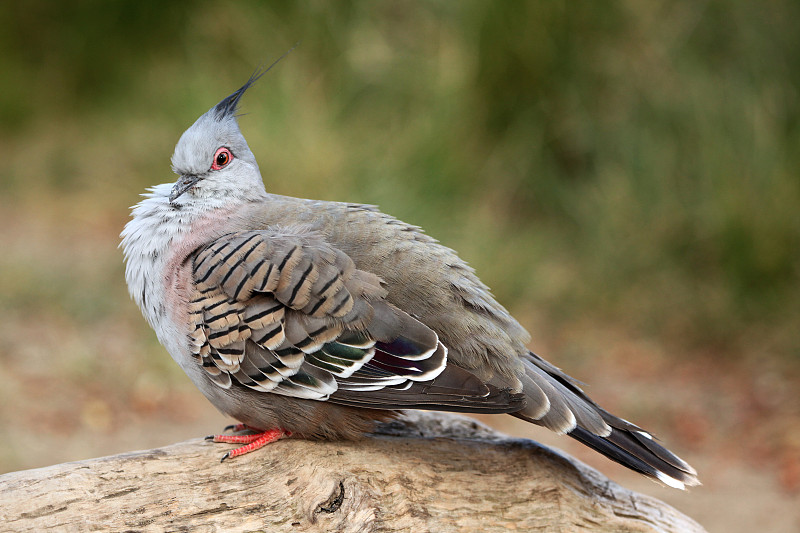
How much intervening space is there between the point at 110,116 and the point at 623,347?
285 inches

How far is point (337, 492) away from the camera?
9.96 ft

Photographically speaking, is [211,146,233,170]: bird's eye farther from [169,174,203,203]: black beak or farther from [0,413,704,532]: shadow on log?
[0,413,704,532]: shadow on log

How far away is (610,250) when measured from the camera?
7.82 metres

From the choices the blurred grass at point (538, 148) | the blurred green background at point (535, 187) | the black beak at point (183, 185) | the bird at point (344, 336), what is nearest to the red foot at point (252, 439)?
the bird at point (344, 336)

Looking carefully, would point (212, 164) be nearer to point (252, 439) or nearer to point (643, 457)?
point (252, 439)

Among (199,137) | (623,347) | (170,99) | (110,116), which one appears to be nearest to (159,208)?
(199,137)

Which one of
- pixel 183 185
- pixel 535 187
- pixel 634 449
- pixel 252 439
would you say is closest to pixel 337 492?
pixel 252 439

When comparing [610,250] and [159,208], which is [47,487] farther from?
[610,250]

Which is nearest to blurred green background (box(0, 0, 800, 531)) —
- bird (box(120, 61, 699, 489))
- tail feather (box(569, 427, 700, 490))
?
bird (box(120, 61, 699, 489))

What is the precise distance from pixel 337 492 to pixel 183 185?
5.39 ft

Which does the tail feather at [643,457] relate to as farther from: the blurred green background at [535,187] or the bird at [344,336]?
the blurred green background at [535,187]

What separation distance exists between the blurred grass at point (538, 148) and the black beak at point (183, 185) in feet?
11.8

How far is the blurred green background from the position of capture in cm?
661

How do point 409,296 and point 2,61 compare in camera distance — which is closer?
point 409,296
